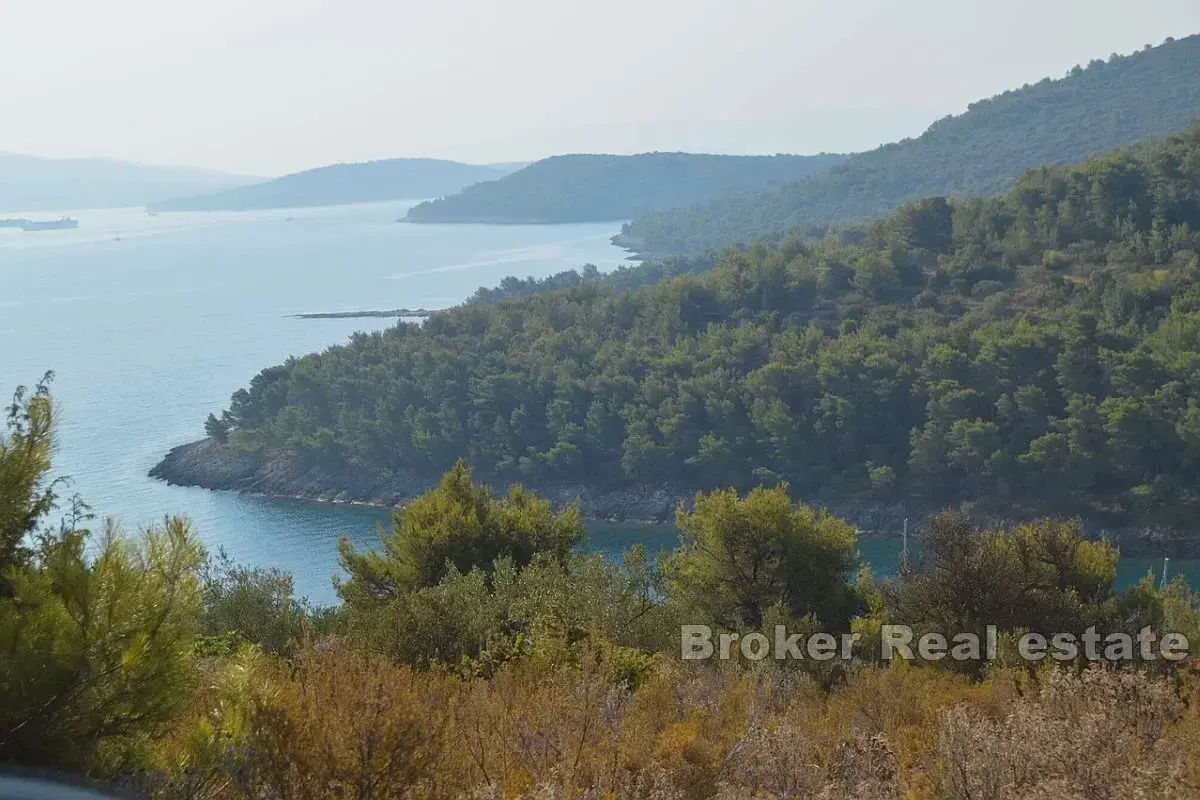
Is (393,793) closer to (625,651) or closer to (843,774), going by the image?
(843,774)

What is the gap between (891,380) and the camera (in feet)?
141

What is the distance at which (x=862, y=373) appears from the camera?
43688mm

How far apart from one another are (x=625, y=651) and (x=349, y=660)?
4.09 m

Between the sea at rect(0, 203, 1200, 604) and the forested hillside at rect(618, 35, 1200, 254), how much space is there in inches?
611

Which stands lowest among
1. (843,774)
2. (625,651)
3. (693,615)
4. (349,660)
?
(693,615)

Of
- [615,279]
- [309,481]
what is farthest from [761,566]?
[615,279]

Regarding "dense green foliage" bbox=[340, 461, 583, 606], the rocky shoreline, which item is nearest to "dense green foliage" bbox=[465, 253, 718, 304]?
the rocky shoreline

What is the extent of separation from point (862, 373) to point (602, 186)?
124107mm

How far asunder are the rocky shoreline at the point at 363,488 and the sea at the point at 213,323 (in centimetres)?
80

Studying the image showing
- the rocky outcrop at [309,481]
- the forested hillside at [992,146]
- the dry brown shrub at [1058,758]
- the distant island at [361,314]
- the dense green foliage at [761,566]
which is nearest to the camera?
the dry brown shrub at [1058,758]

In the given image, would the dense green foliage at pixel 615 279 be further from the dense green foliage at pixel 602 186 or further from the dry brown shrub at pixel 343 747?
the dense green foliage at pixel 602 186

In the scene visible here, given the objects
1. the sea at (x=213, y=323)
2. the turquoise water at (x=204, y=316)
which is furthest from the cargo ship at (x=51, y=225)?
the turquoise water at (x=204, y=316)

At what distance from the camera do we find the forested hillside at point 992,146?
90125 mm

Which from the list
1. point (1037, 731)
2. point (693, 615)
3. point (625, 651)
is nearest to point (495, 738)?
point (1037, 731)
